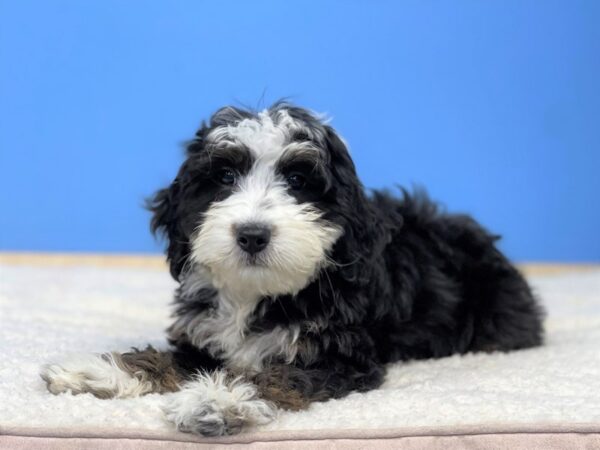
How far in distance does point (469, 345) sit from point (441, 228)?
1.83ft

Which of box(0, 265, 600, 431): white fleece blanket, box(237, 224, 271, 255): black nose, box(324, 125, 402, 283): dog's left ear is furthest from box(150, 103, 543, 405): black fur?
box(237, 224, 271, 255): black nose

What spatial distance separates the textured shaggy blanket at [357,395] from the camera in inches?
86.1

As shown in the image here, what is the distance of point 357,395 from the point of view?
2.58 metres

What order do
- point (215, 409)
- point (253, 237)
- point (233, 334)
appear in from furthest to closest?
1. point (233, 334)
2. point (253, 237)
3. point (215, 409)

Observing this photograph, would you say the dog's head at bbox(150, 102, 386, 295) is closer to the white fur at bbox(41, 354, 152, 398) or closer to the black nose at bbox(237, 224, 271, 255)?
the black nose at bbox(237, 224, 271, 255)

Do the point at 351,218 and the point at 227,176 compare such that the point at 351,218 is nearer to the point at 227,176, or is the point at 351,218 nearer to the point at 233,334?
the point at 227,176

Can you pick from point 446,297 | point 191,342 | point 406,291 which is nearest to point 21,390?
point 191,342

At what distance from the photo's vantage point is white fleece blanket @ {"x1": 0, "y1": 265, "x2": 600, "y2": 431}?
2.25 m

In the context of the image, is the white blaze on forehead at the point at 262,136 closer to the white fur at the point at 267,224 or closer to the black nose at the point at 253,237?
the white fur at the point at 267,224

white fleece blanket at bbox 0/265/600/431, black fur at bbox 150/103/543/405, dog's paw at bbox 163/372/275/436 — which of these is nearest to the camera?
dog's paw at bbox 163/372/275/436

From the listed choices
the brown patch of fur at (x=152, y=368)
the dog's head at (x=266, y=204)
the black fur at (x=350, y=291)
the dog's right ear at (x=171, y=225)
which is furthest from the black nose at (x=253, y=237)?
the brown patch of fur at (x=152, y=368)

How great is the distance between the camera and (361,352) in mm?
2814

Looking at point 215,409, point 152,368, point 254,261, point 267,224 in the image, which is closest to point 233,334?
point 152,368

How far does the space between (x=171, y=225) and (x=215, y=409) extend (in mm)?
968
